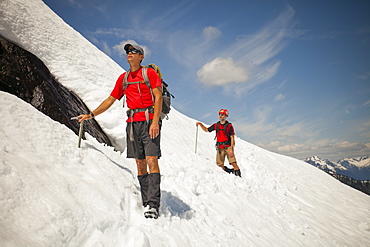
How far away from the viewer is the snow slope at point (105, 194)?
248 centimetres

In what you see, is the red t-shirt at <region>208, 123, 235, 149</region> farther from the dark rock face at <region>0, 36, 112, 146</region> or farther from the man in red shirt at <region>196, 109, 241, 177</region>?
the dark rock face at <region>0, 36, 112, 146</region>

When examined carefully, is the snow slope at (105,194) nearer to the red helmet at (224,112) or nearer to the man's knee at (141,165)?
the man's knee at (141,165)

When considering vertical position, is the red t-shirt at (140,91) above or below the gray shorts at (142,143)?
above

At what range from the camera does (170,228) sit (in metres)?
3.63

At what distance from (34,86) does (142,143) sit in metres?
4.00

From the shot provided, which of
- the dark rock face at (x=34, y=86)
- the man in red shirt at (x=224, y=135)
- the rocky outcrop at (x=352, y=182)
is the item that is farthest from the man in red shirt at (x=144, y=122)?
the rocky outcrop at (x=352, y=182)

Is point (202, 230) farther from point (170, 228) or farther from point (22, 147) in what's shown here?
point (22, 147)

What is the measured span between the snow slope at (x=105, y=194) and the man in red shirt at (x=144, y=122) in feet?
1.41

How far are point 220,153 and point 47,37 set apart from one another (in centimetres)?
874

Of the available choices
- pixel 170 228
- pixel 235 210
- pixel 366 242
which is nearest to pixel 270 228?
pixel 235 210

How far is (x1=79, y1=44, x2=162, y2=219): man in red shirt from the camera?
3.68 metres

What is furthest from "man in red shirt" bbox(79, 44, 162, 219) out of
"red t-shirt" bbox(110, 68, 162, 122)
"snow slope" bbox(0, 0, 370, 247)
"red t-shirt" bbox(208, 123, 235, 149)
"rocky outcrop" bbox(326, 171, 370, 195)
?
"rocky outcrop" bbox(326, 171, 370, 195)

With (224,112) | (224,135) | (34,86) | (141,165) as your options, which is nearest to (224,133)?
(224,135)

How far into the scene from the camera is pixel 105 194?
3430 millimetres
